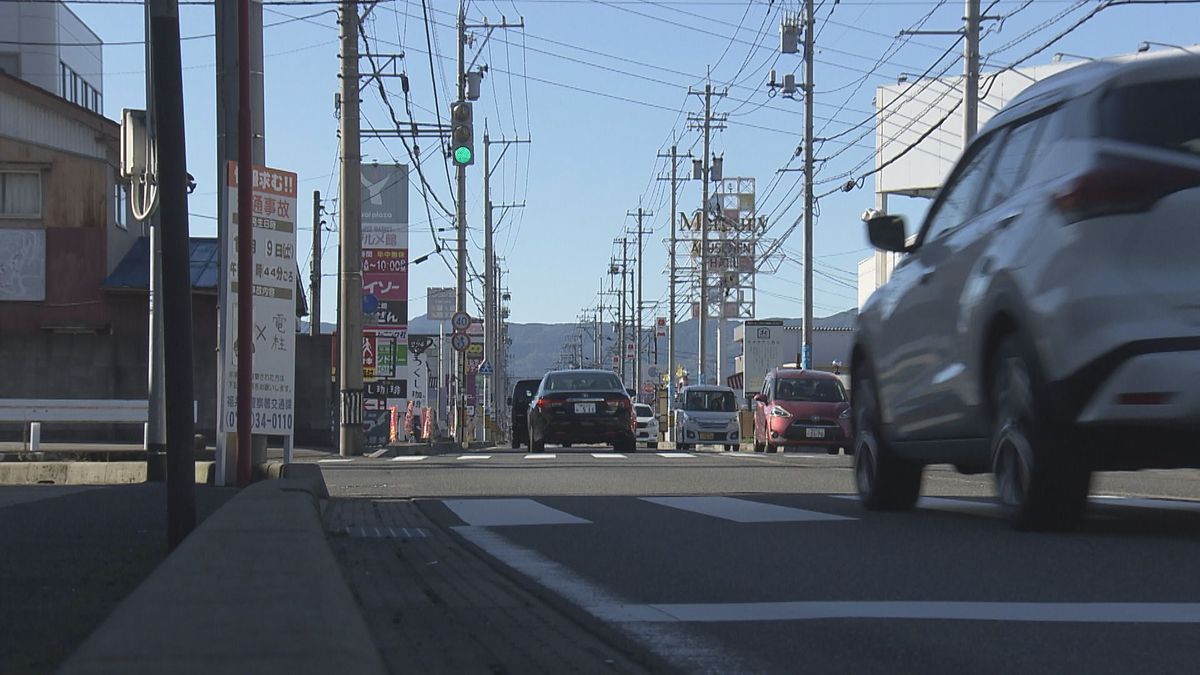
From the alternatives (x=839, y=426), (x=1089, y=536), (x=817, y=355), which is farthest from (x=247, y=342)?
(x=817, y=355)

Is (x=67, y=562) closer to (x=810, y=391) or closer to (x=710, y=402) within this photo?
(x=810, y=391)

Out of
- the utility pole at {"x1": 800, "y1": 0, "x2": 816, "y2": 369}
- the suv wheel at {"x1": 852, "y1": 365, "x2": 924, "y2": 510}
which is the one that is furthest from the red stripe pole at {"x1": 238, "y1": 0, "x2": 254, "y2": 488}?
the utility pole at {"x1": 800, "y1": 0, "x2": 816, "y2": 369}

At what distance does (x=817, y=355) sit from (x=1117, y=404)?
85760mm

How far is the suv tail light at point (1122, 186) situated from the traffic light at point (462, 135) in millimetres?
21040

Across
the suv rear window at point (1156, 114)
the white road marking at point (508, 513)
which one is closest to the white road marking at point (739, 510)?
the white road marking at point (508, 513)

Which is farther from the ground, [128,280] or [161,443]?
[128,280]

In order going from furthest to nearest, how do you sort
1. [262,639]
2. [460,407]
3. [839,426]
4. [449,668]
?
[460,407] < [839,426] < [449,668] < [262,639]

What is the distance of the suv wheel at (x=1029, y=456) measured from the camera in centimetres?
680

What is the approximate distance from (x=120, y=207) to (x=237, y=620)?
112ft

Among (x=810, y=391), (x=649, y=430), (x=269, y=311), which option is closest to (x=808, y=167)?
(x=649, y=430)

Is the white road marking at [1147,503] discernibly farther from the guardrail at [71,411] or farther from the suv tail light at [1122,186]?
the guardrail at [71,411]

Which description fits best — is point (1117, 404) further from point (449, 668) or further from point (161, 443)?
point (161, 443)

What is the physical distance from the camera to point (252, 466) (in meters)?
12.9

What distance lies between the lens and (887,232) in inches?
345
